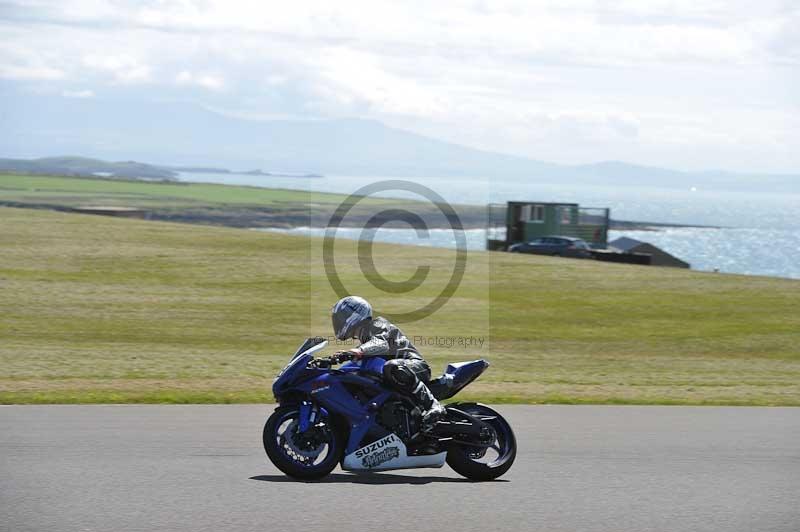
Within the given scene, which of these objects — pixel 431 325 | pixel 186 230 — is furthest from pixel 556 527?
pixel 186 230

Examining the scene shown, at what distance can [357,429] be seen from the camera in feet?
30.0

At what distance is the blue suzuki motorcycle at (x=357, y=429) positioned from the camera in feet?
29.6

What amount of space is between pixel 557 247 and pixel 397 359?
176 feet

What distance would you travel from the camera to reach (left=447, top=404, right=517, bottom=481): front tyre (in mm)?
9266

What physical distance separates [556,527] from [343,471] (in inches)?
98.1

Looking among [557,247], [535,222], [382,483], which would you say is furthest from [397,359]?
[535,222]

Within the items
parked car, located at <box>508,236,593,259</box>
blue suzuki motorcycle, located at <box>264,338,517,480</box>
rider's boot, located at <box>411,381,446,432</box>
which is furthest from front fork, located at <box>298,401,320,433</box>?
parked car, located at <box>508,236,593,259</box>

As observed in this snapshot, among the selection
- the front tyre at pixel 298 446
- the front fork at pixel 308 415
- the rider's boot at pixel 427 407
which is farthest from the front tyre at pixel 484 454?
the front fork at pixel 308 415

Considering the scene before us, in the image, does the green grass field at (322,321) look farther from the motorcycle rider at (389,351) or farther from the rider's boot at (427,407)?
the rider's boot at (427,407)

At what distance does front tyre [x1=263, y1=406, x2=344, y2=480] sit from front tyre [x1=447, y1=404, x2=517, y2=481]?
3.26 ft

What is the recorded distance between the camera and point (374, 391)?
923cm

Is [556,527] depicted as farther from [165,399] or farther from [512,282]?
[512,282]

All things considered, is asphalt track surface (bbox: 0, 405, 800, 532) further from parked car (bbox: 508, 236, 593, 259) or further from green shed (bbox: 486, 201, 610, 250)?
green shed (bbox: 486, 201, 610, 250)

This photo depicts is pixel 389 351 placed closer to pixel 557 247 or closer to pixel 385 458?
pixel 385 458
